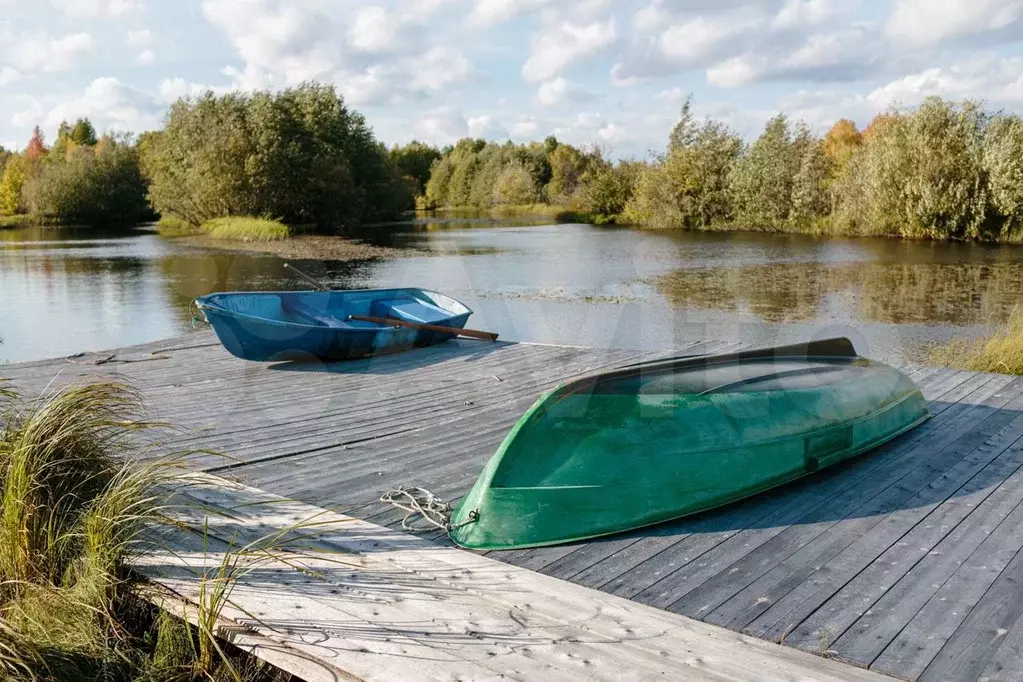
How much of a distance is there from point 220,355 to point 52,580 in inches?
217

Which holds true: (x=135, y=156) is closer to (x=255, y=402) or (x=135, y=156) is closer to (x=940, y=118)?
(x=940, y=118)

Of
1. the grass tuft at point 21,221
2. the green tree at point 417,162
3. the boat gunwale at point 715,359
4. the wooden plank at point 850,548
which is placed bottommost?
the wooden plank at point 850,548

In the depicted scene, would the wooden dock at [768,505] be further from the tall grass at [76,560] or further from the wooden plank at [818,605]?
the tall grass at [76,560]

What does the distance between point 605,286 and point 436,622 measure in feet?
54.8

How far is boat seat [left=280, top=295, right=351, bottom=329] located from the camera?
28.1 feet

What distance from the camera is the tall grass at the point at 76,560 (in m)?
2.82

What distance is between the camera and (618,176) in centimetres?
4844

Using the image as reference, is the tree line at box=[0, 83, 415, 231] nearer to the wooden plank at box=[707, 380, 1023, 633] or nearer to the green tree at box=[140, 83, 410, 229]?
the green tree at box=[140, 83, 410, 229]

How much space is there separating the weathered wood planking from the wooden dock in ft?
0.56

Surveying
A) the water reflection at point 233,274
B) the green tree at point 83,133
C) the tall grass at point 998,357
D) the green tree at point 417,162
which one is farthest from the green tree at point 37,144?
the tall grass at point 998,357

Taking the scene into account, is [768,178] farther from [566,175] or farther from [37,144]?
[37,144]

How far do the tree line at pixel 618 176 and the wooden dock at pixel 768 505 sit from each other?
25.9m

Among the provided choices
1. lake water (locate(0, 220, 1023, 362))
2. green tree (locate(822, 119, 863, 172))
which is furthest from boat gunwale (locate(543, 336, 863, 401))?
green tree (locate(822, 119, 863, 172))

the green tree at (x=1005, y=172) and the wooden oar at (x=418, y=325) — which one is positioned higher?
the green tree at (x=1005, y=172)
